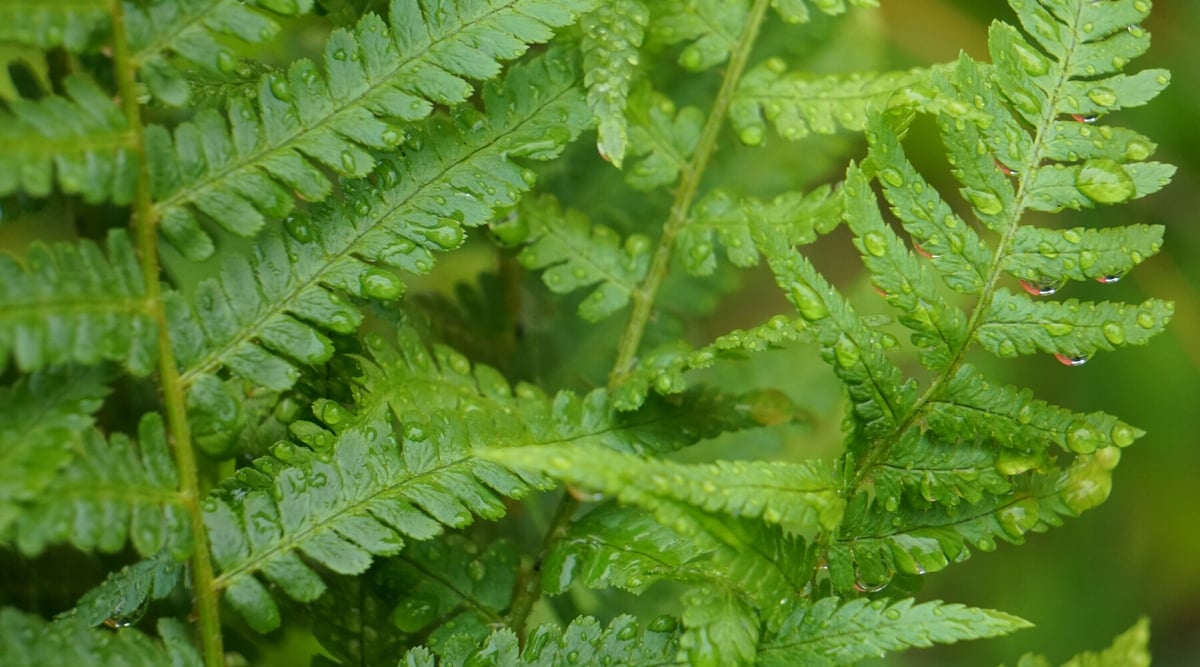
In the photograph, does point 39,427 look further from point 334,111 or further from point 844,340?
point 844,340

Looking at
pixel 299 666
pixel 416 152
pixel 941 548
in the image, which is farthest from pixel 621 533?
pixel 299 666

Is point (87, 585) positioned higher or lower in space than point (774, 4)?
lower

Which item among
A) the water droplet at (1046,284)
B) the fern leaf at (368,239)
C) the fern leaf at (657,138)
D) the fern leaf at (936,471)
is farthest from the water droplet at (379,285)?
the water droplet at (1046,284)

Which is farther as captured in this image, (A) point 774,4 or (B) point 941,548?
(A) point 774,4

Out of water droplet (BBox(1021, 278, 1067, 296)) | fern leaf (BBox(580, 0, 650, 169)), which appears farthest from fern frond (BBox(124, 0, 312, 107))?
water droplet (BBox(1021, 278, 1067, 296))

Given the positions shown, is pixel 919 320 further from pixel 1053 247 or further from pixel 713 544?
pixel 713 544

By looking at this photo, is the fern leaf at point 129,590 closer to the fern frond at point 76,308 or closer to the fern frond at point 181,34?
the fern frond at point 76,308
